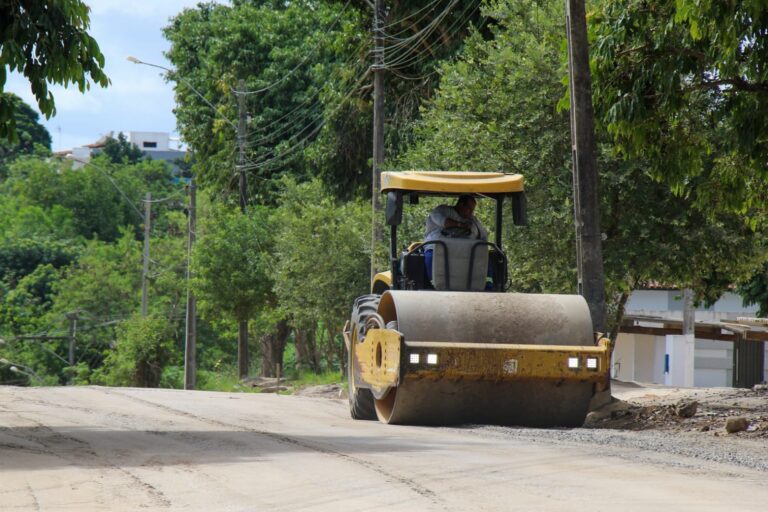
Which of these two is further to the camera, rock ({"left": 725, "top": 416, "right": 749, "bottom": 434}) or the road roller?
rock ({"left": 725, "top": 416, "right": 749, "bottom": 434})

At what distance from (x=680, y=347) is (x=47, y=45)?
25675 millimetres

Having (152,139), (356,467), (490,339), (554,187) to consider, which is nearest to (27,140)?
(152,139)

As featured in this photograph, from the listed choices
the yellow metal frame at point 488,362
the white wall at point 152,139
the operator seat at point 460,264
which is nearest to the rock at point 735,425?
the yellow metal frame at point 488,362

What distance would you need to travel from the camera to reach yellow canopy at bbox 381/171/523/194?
1474 centimetres

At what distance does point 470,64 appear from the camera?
23.0 metres

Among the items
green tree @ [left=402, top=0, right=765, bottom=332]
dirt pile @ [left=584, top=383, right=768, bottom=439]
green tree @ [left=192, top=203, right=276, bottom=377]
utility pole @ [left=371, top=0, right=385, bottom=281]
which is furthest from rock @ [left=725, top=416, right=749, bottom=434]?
green tree @ [left=192, top=203, right=276, bottom=377]

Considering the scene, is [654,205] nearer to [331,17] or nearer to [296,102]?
[331,17]

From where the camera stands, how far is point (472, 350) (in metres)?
13.0

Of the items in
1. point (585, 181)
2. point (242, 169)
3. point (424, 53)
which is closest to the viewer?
point (585, 181)

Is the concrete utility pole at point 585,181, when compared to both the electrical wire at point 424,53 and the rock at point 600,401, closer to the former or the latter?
the rock at point 600,401

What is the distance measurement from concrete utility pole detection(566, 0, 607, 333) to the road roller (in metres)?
2.62

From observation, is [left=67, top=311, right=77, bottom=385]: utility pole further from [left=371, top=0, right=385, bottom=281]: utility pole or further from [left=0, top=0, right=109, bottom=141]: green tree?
[left=0, top=0, right=109, bottom=141]: green tree

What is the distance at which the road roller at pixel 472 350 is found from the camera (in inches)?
510

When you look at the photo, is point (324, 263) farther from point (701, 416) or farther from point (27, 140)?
point (27, 140)
